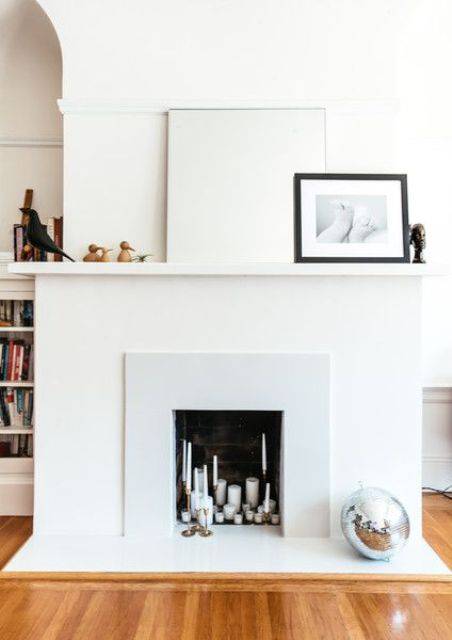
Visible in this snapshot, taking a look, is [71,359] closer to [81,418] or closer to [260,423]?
[81,418]

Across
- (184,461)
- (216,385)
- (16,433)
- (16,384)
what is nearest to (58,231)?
(16,384)

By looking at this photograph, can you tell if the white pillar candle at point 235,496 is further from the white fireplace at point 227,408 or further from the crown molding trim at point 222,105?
the crown molding trim at point 222,105

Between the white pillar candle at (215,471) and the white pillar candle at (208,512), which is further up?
the white pillar candle at (215,471)

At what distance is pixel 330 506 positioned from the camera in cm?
228

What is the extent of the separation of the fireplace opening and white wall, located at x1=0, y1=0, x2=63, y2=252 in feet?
4.73

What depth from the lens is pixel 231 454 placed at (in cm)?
264

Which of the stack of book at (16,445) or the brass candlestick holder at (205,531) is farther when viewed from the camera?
the stack of book at (16,445)

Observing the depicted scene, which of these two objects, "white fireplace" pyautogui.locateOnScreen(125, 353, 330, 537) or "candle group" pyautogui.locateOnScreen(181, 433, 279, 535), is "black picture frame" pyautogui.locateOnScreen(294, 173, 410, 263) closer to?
"white fireplace" pyautogui.locateOnScreen(125, 353, 330, 537)

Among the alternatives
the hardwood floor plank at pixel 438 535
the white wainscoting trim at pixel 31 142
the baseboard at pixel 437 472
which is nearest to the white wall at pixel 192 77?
the white wainscoting trim at pixel 31 142

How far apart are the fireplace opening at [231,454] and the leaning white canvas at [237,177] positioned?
800mm

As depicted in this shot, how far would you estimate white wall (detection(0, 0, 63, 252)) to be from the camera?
114 inches

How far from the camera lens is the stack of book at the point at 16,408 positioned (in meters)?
2.75

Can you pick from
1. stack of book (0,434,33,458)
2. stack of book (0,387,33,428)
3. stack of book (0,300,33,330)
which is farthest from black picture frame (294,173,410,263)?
stack of book (0,434,33,458)

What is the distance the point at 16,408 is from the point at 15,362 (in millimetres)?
247
